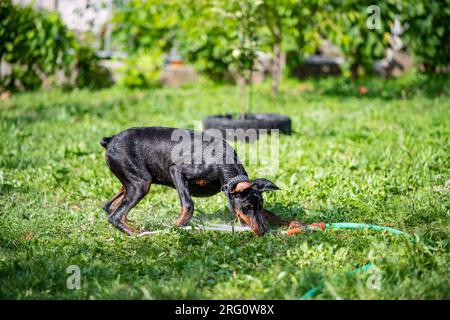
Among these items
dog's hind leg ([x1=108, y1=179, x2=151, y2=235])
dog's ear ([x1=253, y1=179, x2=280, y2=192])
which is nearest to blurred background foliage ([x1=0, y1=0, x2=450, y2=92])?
dog's hind leg ([x1=108, y1=179, x2=151, y2=235])

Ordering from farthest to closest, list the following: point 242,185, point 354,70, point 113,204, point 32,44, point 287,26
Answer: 1. point 354,70
2. point 32,44
3. point 287,26
4. point 113,204
5. point 242,185

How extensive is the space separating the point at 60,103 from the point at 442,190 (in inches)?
290

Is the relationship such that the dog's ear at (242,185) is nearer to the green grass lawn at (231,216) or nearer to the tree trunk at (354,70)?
the green grass lawn at (231,216)

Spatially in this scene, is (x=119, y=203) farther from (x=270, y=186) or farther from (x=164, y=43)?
(x=164, y=43)

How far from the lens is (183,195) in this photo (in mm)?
4629

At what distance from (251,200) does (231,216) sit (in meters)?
0.87

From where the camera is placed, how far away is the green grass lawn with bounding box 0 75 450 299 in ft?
11.5

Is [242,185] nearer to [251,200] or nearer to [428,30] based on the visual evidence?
[251,200]

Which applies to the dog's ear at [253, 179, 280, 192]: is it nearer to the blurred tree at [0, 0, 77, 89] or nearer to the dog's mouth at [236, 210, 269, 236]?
the dog's mouth at [236, 210, 269, 236]

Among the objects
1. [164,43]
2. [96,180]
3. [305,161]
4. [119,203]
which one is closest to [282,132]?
[305,161]

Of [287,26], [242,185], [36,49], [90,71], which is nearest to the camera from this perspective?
[242,185]

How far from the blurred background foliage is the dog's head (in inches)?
275

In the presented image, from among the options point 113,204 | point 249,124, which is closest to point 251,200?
point 113,204

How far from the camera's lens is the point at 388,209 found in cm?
499
